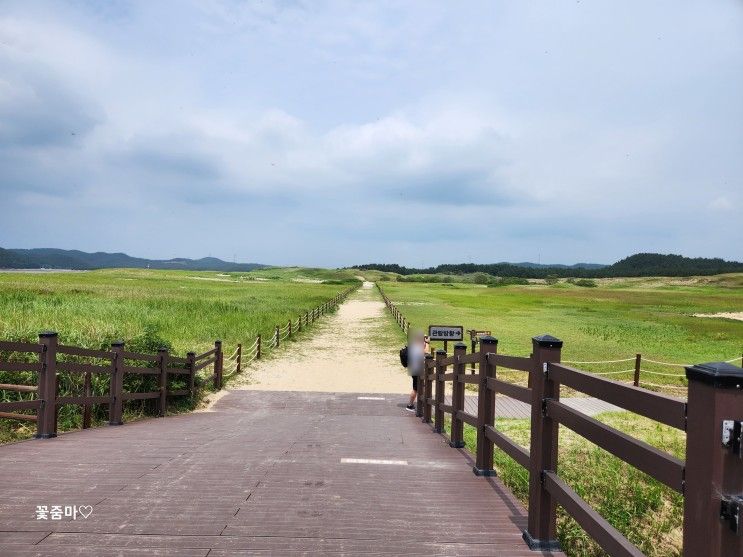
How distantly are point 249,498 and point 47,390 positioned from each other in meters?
3.99

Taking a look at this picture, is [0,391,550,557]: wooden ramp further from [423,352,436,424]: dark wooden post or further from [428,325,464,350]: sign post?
[428,325,464,350]: sign post

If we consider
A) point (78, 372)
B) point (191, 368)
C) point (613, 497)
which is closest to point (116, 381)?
point (78, 372)

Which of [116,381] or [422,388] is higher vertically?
[116,381]

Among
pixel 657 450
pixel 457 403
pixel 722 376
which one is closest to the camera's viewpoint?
pixel 722 376

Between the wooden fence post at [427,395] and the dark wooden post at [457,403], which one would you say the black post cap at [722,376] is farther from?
the wooden fence post at [427,395]

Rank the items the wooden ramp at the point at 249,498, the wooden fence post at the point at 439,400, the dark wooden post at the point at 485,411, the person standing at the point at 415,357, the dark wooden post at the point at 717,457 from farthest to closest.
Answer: the person standing at the point at 415,357
the wooden fence post at the point at 439,400
the dark wooden post at the point at 485,411
the wooden ramp at the point at 249,498
the dark wooden post at the point at 717,457

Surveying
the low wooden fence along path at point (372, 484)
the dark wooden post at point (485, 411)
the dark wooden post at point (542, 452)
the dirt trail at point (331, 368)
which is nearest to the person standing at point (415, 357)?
the dirt trail at point (331, 368)

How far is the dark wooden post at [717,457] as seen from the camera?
5.93 ft

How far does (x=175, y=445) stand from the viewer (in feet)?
19.5

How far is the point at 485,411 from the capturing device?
4.86 meters

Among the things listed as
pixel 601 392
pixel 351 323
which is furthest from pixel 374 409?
pixel 351 323

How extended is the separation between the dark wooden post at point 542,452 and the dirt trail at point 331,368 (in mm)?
11579

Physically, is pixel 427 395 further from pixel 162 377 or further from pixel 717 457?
pixel 717 457

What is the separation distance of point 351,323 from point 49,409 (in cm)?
2801
